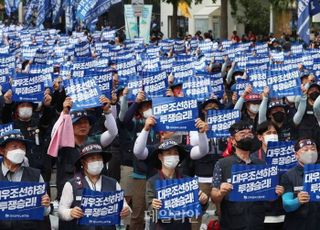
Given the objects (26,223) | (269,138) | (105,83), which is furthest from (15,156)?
(105,83)

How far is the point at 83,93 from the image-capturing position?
1009 cm

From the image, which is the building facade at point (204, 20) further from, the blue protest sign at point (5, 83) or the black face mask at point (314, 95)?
the black face mask at point (314, 95)

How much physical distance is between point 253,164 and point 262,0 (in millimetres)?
49766

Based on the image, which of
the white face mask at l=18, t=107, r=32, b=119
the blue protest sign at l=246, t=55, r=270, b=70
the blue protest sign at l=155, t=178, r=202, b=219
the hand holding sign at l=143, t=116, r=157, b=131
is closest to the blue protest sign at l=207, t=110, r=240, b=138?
the hand holding sign at l=143, t=116, r=157, b=131

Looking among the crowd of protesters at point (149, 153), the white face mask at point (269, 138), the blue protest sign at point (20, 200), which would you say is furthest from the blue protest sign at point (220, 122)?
the blue protest sign at point (20, 200)

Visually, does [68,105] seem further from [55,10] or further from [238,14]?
[238,14]

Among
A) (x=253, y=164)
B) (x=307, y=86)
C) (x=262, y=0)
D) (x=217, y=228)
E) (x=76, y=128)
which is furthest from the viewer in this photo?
(x=262, y=0)

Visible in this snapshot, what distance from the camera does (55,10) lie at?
4147 centimetres

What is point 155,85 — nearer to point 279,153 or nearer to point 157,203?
point 279,153

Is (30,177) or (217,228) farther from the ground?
(30,177)

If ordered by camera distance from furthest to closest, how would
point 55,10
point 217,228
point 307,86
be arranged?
point 55,10, point 307,86, point 217,228

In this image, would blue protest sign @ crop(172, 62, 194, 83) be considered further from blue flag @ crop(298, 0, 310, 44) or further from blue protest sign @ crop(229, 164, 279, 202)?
blue flag @ crop(298, 0, 310, 44)

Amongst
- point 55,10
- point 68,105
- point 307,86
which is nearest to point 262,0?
point 55,10

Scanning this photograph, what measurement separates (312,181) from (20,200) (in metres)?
2.32
